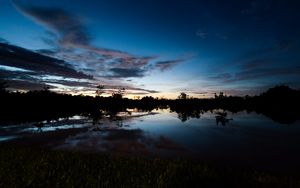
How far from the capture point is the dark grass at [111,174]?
497 inches

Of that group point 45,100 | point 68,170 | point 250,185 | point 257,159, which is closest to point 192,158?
point 257,159

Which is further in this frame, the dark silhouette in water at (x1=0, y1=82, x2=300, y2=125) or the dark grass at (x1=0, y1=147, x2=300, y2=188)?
the dark silhouette in water at (x1=0, y1=82, x2=300, y2=125)

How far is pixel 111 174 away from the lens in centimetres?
1421

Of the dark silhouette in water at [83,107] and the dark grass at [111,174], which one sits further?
the dark silhouette in water at [83,107]

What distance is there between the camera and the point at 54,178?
515 inches

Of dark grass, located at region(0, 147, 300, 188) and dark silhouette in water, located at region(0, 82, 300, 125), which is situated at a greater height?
dark silhouette in water, located at region(0, 82, 300, 125)

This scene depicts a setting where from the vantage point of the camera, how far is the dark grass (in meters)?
12.6

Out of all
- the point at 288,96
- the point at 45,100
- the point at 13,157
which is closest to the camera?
the point at 13,157

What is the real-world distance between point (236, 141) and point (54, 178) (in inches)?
917

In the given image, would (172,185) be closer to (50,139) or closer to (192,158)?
(192,158)

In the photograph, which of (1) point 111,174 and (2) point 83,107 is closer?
(1) point 111,174

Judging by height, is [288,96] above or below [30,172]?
above

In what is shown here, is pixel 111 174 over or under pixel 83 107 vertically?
under

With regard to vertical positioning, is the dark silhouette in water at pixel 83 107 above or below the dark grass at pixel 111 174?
above
